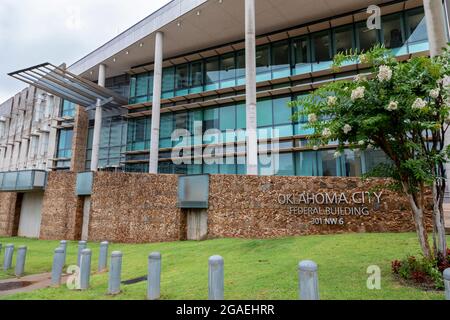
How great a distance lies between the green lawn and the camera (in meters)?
5.87

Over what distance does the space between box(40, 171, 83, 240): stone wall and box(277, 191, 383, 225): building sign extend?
1188 centimetres

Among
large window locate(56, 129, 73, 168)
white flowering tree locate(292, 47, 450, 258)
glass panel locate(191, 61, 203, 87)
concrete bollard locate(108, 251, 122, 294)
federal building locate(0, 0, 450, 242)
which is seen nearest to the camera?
white flowering tree locate(292, 47, 450, 258)

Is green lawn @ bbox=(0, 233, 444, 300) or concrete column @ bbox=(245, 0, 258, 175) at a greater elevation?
concrete column @ bbox=(245, 0, 258, 175)

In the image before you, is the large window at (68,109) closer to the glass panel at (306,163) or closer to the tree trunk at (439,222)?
the glass panel at (306,163)

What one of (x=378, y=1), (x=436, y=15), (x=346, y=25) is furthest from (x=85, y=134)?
(x=436, y=15)

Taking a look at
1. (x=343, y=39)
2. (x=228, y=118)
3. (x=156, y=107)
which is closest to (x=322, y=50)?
(x=343, y=39)

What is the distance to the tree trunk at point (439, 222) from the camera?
255 inches

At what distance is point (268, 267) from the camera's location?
785 cm

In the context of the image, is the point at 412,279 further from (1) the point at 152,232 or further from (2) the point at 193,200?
(1) the point at 152,232

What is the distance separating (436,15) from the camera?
9227 mm

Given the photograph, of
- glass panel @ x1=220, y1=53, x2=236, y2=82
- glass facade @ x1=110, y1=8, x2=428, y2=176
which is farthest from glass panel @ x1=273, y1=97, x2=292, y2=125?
glass panel @ x1=220, y1=53, x2=236, y2=82

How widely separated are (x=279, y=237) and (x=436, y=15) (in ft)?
29.5

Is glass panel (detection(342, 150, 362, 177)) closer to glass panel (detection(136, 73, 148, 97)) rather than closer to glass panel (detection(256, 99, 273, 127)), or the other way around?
glass panel (detection(256, 99, 273, 127))

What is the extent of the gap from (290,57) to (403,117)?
17579 millimetres
